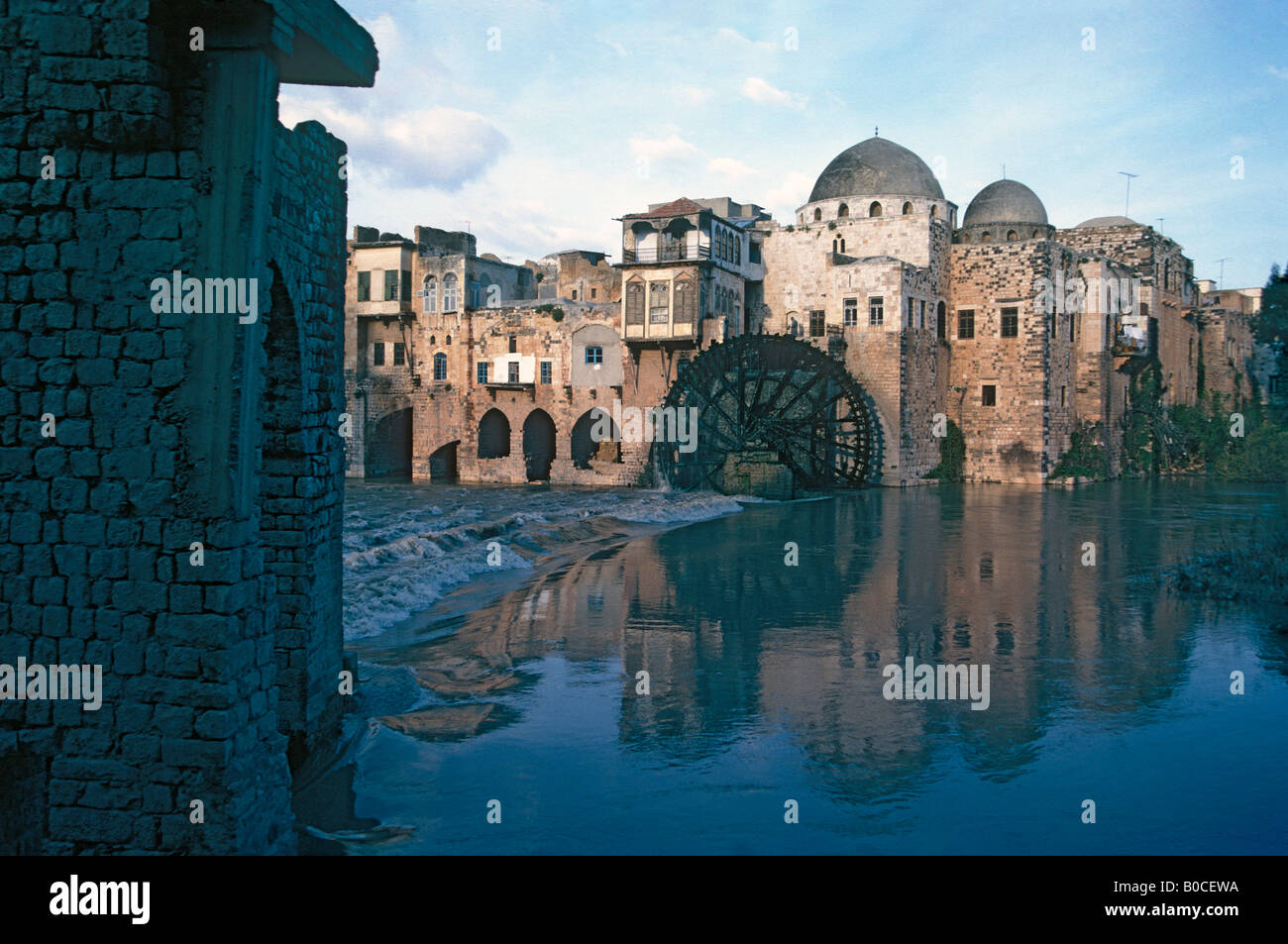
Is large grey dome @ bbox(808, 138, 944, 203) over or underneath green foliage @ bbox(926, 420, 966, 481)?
over

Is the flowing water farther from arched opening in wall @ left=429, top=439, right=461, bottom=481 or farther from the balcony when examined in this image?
arched opening in wall @ left=429, top=439, right=461, bottom=481

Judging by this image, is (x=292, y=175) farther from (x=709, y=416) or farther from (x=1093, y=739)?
(x=709, y=416)

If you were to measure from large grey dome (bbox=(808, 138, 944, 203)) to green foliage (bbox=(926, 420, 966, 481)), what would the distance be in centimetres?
813

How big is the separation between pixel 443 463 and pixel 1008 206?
21.6 meters

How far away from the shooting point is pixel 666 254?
29.5 metres

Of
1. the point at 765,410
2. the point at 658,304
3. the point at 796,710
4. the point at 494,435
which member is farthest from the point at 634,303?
the point at 796,710

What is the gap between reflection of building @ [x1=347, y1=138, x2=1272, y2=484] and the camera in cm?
2967

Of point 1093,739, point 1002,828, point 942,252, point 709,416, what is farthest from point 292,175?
point 942,252

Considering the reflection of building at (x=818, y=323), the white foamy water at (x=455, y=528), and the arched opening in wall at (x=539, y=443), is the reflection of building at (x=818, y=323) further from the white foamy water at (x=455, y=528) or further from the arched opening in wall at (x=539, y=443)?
the white foamy water at (x=455, y=528)

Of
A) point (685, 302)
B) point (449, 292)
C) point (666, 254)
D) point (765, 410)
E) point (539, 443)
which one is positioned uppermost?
point (666, 254)

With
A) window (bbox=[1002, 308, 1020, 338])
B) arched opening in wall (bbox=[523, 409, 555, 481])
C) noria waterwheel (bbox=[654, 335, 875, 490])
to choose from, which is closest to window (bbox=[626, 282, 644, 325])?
noria waterwheel (bbox=[654, 335, 875, 490])

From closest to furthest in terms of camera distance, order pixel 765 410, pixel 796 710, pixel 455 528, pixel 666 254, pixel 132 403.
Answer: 1. pixel 132 403
2. pixel 796 710
3. pixel 455 528
4. pixel 765 410
5. pixel 666 254

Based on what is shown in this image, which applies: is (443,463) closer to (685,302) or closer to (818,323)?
(685,302)

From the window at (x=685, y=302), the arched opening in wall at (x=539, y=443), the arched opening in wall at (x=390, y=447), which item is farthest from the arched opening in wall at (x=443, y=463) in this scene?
the window at (x=685, y=302)
